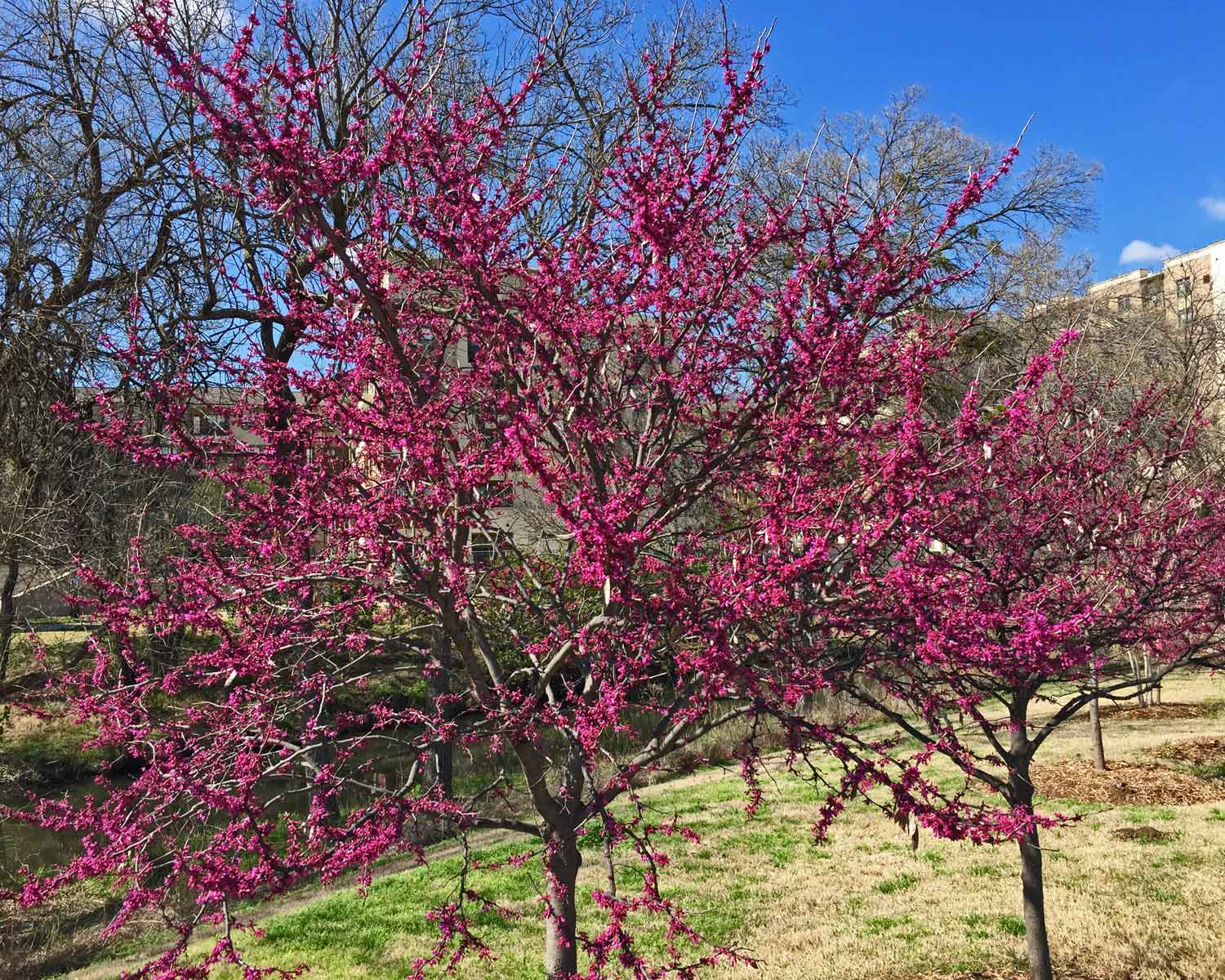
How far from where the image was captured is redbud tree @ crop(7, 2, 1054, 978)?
3555mm

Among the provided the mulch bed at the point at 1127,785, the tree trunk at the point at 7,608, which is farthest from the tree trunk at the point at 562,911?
the mulch bed at the point at 1127,785

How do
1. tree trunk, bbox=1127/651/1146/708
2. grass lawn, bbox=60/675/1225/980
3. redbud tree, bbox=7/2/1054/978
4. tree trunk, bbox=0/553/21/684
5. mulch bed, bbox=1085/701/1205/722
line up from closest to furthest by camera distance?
redbud tree, bbox=7/2/1054/978 → tree trunk, bbox=1127/651/1146/708 → grass lawn, bbox=60/675/1225/980 → tree trunk, bbox=0/553/21/684 → mulch bed, bbox=1085/701/1205/722

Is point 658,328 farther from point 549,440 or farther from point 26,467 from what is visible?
point 26,467

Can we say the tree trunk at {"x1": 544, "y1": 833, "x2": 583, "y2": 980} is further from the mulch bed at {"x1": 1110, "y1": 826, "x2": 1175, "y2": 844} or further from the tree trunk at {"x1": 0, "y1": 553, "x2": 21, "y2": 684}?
the mulch bed at {"x1": 1110, "y1": 826, "x2": 1175, "y2": 844}

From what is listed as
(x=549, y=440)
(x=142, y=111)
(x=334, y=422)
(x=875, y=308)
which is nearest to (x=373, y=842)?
(x=334, y=422)

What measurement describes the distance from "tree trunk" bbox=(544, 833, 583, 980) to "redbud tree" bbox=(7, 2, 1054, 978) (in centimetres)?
2

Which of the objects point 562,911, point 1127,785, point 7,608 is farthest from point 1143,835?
point 7,608

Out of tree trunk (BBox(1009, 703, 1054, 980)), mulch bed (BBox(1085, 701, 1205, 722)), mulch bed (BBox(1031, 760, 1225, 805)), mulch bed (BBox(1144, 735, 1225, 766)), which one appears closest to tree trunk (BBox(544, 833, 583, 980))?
tree trunk (BBox(1009, 703, 1054, 980))

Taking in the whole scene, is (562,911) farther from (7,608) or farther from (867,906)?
(7,608)

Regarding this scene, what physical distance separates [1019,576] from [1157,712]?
44.7 feet

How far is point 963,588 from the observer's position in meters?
4.97

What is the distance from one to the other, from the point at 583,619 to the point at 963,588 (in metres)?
2.25

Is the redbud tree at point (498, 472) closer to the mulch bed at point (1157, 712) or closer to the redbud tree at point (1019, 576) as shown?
the redbud tree at point (1019, 576)

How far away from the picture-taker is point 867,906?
25.6 feet
